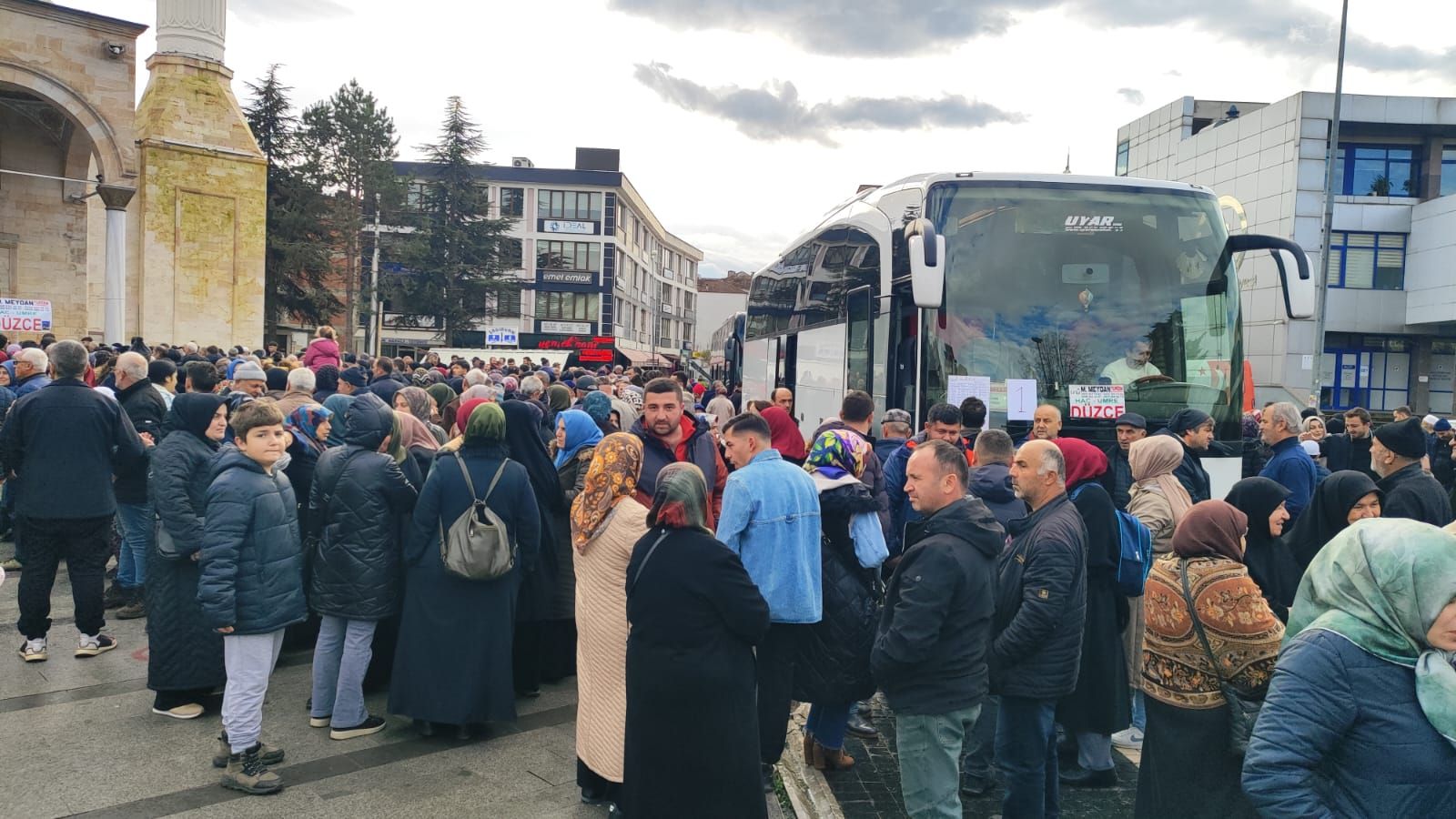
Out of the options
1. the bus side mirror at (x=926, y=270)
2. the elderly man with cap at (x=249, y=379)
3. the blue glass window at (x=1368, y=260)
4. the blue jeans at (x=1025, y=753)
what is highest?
the blue glass window at (x=1368, y=260)

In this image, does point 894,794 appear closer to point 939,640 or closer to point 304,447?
point 939,640

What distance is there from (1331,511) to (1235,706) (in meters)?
2.37

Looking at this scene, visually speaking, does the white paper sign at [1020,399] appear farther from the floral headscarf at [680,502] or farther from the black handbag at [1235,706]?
the floral headscarf at [680,502]

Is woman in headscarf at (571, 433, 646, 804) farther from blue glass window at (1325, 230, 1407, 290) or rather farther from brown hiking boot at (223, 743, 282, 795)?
blue glass window at (1325, 230, 1407, 290)

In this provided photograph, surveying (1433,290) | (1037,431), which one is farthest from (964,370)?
(1433,290)

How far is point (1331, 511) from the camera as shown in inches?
198

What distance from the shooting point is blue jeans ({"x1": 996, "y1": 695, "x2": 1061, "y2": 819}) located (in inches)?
163

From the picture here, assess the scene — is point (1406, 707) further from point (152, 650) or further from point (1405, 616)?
point (152, 650)

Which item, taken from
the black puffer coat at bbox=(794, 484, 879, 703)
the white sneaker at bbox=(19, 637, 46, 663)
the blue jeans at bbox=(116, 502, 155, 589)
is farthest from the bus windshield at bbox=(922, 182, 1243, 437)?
the white sneaker at bbox=(19, 637, 46, 663)

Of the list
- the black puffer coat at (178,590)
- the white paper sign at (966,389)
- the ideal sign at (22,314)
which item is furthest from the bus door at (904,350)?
the ideal sign at (22,314)

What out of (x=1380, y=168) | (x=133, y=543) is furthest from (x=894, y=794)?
(x=1380, y=168)

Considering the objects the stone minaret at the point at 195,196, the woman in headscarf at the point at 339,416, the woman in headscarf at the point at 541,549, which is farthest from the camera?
the stone minaret at the point at 195,196

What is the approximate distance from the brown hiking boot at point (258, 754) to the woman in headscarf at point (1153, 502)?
4943mm

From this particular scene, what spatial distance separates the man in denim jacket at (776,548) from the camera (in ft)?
14.8
